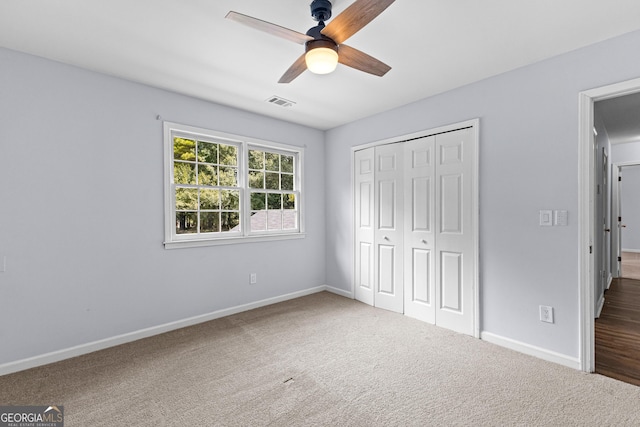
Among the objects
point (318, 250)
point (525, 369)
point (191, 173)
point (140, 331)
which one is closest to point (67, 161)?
point (191, 173)

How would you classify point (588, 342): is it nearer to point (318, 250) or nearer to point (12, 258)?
point (318, 250)

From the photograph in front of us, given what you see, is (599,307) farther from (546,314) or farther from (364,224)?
(364,224)

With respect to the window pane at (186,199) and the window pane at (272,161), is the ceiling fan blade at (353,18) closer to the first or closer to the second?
the window pane at (186,199)

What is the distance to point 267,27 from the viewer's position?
1.74 m

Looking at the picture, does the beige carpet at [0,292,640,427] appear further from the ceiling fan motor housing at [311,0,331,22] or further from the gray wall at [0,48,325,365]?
the ceiling fan motor housing at [311,0,331,22]

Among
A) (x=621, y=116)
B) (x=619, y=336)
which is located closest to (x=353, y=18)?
(x=619, y=336)

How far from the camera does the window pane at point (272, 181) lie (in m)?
4.27

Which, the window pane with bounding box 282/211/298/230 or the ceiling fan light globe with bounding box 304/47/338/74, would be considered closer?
the ceiling fan light globe with bounding box 304/47/338/74

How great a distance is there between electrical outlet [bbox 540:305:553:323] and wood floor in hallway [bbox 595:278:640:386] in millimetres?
476

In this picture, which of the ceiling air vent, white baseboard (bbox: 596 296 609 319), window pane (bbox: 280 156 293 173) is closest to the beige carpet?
white baseboard (bbox: 596 296 609 319)

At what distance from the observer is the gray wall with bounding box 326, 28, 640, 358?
8.12ft

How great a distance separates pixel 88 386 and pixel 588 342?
394 centimetres

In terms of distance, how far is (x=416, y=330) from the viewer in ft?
10.7

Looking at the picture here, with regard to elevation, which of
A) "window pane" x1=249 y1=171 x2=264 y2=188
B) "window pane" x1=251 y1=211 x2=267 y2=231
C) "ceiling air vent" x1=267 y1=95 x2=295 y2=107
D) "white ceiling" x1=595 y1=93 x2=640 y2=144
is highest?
"ceiling air vent" x1=267 y1=95 x2=295 y2=107
